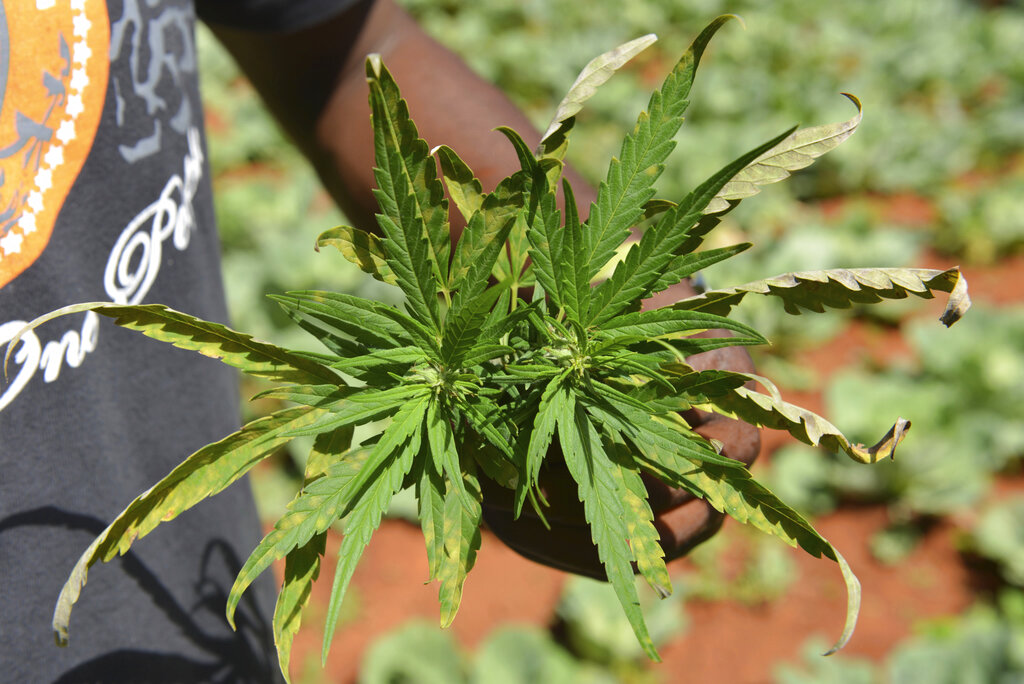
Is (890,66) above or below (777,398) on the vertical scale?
below

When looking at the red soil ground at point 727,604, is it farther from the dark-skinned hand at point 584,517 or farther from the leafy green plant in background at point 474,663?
the dark-skinned hand at point 584,517

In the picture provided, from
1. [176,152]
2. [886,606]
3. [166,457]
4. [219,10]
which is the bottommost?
[886,606]

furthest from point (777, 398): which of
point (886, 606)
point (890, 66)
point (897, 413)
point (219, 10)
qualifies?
point (890, 66)

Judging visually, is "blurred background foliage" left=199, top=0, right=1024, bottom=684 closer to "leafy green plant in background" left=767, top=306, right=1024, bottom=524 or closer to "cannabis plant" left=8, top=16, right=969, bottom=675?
"leafy green plant in background" left=767, top=306, right=1024, bottom=524

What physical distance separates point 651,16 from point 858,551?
5287mm

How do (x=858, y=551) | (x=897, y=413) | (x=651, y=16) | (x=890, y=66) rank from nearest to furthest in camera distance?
(x=858, y=551) < (x=897, y=413) < (x=890, y=66) < (x=651, y=16)

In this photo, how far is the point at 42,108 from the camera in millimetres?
919

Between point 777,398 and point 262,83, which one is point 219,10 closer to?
point 262,83

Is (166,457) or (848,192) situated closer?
(166,457)

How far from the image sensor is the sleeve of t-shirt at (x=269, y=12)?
135cm

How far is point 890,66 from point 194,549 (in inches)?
253

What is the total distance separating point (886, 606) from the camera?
306cm

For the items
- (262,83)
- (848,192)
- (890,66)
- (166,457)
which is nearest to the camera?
(166,457)

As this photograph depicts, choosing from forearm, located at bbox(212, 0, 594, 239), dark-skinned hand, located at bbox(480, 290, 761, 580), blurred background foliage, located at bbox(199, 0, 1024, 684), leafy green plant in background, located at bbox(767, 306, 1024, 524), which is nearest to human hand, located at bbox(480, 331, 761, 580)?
dark-skinned hand, located at bbox(480, 290, 761, 580)
